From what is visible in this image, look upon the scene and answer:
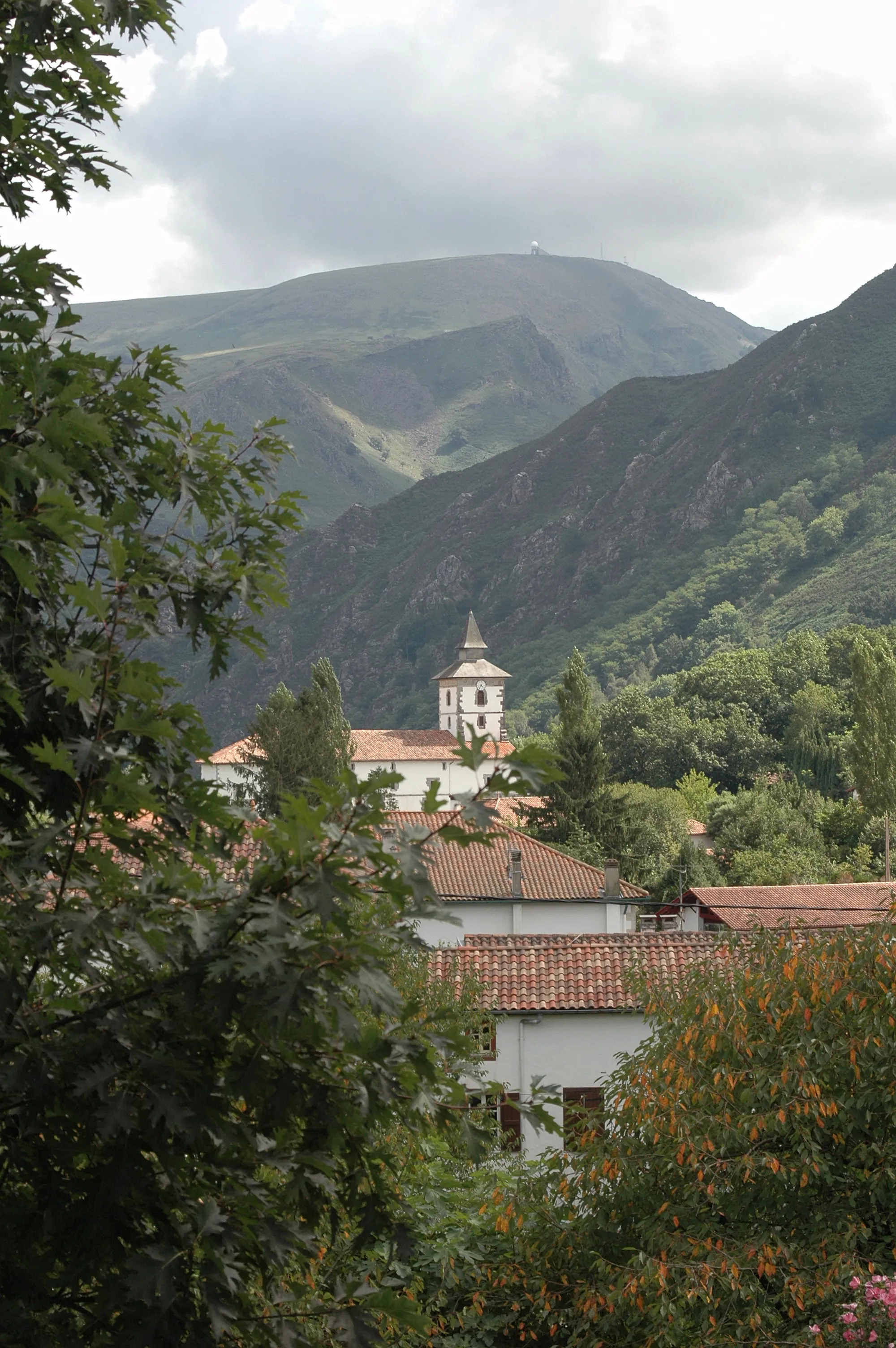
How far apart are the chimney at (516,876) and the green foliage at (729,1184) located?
24.8 meters

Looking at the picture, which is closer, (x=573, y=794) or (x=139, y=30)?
(x=139, y=30)

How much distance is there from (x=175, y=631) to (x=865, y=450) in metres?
152

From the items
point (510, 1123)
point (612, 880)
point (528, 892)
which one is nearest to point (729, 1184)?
point (510, 1123)

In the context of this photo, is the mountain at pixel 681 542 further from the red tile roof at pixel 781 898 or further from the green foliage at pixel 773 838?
the red tile roof at pixel 781 898

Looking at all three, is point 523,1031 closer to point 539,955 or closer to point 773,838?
point 539,955

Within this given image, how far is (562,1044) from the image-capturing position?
21.1m

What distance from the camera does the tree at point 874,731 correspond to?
56.6 metres

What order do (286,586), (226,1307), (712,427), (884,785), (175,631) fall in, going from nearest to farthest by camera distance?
1. (226,1307)
2. (286,586)
3. (175,631)
4. (884,785)
5. (712,427)

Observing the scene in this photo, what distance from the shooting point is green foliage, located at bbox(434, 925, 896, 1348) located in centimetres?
765

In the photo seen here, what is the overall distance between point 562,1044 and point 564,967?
1.34 meters

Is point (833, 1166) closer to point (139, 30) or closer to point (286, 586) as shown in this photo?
point (286, 586)

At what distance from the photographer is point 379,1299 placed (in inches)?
136

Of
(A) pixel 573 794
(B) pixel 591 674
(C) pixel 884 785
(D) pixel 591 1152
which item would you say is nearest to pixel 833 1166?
(D) pixel 591 1152

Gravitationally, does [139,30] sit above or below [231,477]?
above
